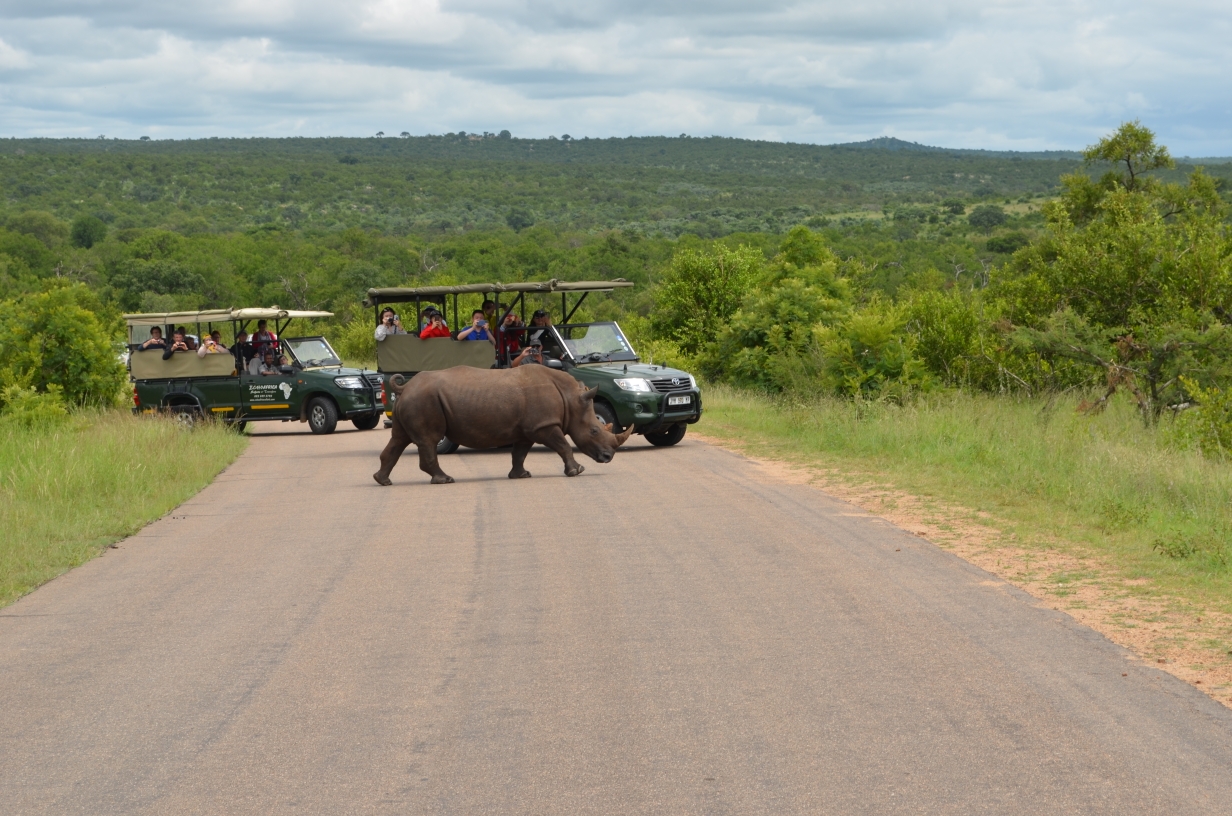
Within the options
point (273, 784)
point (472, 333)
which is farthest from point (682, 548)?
point (472, 333)

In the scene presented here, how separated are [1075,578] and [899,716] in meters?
3.85

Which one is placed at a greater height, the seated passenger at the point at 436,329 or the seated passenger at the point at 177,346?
the seated passenger at the point at 436,329

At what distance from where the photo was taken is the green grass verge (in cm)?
1030

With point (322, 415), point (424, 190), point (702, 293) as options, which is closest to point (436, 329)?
point (322, 415)

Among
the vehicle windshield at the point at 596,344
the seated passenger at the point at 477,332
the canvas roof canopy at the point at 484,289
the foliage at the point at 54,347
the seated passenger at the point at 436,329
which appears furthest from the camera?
the foliage at the point at 54,347

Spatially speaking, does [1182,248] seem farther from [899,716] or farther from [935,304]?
[899,716]

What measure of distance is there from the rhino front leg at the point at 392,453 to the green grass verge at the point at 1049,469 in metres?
4.87

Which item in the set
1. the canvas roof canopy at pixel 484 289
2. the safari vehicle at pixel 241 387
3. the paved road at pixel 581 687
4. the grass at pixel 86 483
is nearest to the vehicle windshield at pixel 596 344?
the canvas roof canopy at pixel 484 289

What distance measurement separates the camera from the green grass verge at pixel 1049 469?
1030 centimetres

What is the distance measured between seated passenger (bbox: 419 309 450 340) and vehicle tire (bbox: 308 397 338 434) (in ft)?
14.2

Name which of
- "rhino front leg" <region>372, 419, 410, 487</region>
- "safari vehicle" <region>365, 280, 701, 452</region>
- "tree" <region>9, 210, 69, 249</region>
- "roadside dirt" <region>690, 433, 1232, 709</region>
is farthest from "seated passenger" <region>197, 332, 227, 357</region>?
"tree" <region>9, 210, 69, 249</region>

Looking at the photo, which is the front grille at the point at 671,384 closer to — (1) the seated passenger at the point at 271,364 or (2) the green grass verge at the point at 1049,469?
(2) the green grass verge at the point at 1049,469

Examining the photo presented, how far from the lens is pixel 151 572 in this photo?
1027cm

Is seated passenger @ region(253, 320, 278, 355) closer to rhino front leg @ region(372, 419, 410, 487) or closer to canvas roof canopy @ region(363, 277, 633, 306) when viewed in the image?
canvas roof canopy @ region(363, 277, 633, 306)
